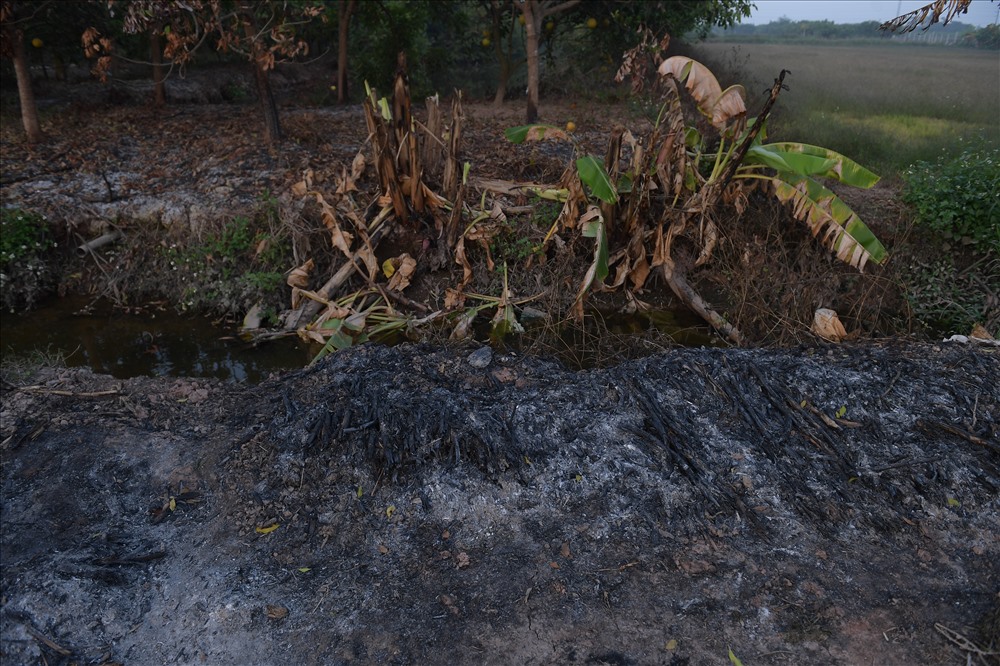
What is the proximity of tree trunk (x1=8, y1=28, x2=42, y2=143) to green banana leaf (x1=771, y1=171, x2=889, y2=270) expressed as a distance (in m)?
8.68

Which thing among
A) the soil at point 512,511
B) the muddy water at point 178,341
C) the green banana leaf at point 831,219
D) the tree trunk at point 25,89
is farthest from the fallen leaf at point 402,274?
the tree trunk at point 25,89

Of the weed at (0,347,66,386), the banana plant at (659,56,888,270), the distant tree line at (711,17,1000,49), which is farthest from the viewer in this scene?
the distant tree line at (711,17,1000,49)

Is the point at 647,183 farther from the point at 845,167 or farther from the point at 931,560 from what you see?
the point at 931,560

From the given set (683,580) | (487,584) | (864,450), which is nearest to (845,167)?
(864,450)

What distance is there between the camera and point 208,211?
22.6 feet

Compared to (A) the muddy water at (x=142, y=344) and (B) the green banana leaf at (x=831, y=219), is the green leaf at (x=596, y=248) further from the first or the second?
(A) the muddy water at (x=142, y=344)

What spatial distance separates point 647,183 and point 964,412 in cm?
319

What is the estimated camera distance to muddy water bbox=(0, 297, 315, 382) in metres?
5.75

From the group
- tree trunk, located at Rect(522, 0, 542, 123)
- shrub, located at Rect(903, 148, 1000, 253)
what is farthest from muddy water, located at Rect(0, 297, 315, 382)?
shrub, located at Rect(903, 148, 1000, 253)

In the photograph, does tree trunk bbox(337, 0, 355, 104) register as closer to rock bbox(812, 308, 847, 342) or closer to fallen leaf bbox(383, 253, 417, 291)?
fallen leaf bbox(383, 253, 417, 291)

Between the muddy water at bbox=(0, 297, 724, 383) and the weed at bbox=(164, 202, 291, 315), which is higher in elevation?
the weed at bbox=(164, 202, 291, 315)

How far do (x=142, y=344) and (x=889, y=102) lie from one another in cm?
869

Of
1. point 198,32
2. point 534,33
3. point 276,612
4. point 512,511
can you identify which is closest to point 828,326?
point 512,511

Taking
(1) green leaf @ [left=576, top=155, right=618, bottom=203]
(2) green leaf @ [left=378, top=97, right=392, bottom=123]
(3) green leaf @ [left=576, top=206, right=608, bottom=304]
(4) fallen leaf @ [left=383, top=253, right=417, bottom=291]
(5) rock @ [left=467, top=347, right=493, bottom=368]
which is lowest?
(5) rock @ [left=467, top=347, right=493, bottom=368]
